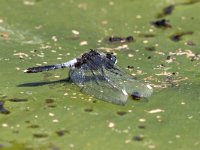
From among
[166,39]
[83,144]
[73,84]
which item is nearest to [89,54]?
[73,84]

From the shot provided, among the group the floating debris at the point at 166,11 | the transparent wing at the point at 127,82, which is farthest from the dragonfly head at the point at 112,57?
the floating debris at the point at 166,11

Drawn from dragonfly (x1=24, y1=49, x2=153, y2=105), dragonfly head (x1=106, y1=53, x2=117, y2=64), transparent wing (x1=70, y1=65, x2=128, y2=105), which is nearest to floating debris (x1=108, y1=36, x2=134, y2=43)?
dragonfly (x1=24, y1=49, x2=153, y2=105)

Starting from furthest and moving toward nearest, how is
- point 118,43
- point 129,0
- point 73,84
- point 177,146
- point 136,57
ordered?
point 129,0
point 118,43
point 136,57
point 73,84
point 177,146

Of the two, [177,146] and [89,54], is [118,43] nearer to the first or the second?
[89,54]

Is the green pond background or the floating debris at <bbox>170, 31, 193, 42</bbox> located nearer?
the green pond background

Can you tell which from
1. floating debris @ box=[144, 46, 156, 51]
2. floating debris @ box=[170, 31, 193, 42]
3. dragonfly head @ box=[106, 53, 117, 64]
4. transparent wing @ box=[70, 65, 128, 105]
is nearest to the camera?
transparent wing @ box=[70, 65, 128, 105]

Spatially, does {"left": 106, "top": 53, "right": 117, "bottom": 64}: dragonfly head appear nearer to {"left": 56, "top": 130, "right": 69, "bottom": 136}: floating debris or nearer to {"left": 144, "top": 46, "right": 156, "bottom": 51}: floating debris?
{"left": 144, "top": 46, "right": 156, "bottom": 51}: floating debris
